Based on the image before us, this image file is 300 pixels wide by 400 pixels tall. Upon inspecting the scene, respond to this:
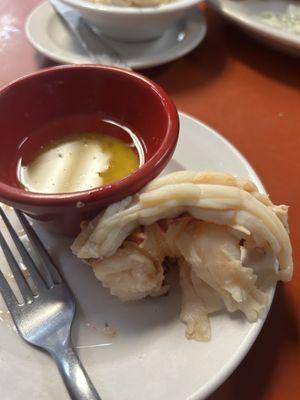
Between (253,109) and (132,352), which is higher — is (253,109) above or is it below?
below

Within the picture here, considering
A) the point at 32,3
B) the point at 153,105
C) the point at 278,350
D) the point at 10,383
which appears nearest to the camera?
the point at 10,383

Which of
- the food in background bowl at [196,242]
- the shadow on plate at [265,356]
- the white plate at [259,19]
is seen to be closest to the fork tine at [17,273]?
the food in background bowl at [196,242]

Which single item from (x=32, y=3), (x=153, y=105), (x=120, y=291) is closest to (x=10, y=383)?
(x=120, y=291)

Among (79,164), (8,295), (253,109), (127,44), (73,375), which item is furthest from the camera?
(127,44)

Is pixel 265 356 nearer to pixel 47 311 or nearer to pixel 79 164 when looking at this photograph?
pixel 47 311

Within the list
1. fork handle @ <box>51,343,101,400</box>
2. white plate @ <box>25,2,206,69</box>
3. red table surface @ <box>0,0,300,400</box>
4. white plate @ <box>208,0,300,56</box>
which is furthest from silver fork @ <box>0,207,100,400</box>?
white plate @ <box>208,0,300,56</box>

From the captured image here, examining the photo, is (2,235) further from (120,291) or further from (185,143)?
(185,143)

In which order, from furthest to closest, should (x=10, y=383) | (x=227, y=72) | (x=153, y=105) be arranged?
(x=227, y=72)
(x=153, y=105)
(x=10, y=383)

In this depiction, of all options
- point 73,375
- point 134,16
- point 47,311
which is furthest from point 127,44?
point 73,375
